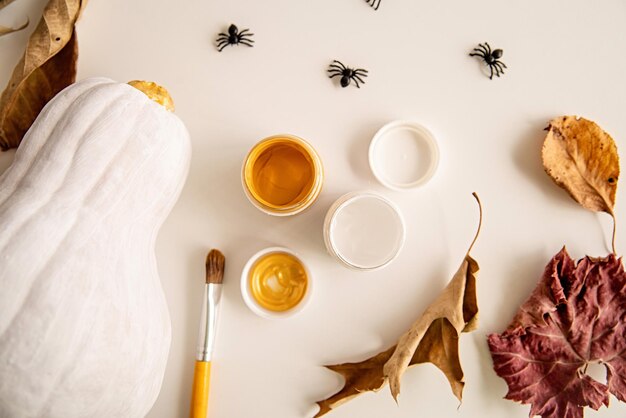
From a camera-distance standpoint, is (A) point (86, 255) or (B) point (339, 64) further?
(B) point (339, 64)

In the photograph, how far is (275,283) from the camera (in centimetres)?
76

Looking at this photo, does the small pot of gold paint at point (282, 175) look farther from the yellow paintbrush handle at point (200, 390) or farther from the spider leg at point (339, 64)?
the yellow paintbrush handle at point (200, 390)

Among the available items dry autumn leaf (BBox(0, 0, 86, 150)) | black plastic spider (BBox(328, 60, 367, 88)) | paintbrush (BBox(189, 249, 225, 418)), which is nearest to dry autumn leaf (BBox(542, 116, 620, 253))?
black plastic spider (BBox(328, 60, 367, 88))

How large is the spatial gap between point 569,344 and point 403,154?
0.35 metres

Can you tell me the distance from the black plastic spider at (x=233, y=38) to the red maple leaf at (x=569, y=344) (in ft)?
1.81

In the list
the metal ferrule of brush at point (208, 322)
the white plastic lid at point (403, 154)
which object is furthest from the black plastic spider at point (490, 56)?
the metal ferrule of brush at point (208, 322)

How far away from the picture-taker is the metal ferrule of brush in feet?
2.43

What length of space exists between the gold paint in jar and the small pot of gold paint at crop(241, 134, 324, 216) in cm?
8

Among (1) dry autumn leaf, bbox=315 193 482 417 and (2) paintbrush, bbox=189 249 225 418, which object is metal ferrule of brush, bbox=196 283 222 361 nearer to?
(2) paintbrush, bbox=189 249 225 418

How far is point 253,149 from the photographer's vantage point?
72cm

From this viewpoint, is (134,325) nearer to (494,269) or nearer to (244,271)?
(244,271)

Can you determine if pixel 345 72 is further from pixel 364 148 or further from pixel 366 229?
pixel 366 229

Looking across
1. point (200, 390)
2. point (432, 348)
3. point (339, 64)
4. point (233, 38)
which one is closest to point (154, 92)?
point (233, 38)

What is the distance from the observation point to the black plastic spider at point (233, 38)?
2.55ft
